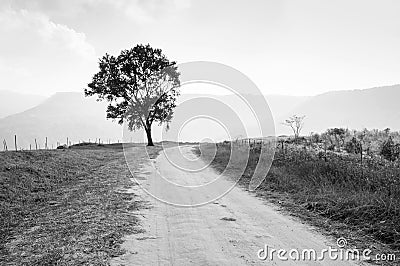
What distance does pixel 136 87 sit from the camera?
3709 centimetres

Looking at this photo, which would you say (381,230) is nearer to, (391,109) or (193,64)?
(193,64)

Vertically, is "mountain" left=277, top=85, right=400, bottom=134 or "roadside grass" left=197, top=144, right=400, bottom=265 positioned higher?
"mountain" left=277, top=85, right=400, bottom=134

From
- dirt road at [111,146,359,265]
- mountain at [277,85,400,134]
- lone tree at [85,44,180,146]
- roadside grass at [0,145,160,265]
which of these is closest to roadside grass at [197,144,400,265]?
dirt road at [111,146,359,265]

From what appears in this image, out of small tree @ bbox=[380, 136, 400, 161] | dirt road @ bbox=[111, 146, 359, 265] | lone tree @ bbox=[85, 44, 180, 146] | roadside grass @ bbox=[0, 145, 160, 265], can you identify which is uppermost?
lone tree @ bbox=[85, 44, 180, 146]

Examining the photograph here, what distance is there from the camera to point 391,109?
11781 cm

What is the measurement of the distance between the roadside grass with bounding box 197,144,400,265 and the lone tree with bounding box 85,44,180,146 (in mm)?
27810

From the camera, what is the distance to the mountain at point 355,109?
4498 inches

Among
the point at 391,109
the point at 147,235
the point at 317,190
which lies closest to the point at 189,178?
the point at 317,190

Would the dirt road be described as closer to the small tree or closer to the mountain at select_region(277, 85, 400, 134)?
the small tree

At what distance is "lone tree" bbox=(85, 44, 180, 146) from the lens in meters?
36.2

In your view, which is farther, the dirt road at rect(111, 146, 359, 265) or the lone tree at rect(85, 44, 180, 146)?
the lone tree at rect(85, 44, 180, 146)

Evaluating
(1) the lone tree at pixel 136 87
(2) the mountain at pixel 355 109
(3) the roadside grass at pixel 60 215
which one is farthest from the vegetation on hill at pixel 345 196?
(2) the mountain at pixel 355 109

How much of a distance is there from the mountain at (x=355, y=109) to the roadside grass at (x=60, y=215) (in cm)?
11152

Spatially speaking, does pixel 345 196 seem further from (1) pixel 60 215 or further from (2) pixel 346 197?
(1) pixel 60 215
